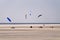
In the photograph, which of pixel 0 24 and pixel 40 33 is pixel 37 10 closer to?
pixel 40 33

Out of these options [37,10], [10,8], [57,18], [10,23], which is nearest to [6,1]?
[10,8]

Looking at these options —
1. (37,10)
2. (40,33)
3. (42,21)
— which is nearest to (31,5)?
(37,10)

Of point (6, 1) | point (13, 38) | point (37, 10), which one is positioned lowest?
point (13, 38)

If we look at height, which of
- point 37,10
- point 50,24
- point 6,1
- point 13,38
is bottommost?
point 13,38

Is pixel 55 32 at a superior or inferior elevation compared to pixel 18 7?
inferior

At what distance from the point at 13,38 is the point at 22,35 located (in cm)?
9

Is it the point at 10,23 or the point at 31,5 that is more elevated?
the point at 31,5

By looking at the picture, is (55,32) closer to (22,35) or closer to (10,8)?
(22,35)

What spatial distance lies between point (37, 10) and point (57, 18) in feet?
0.72

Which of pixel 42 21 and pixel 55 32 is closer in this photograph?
pixel 55 32

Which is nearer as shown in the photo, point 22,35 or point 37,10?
point 22,35

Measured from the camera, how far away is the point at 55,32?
1.06 m

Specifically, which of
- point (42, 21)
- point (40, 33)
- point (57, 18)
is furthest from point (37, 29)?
point (57, 18)

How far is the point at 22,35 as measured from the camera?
105 centimetres
